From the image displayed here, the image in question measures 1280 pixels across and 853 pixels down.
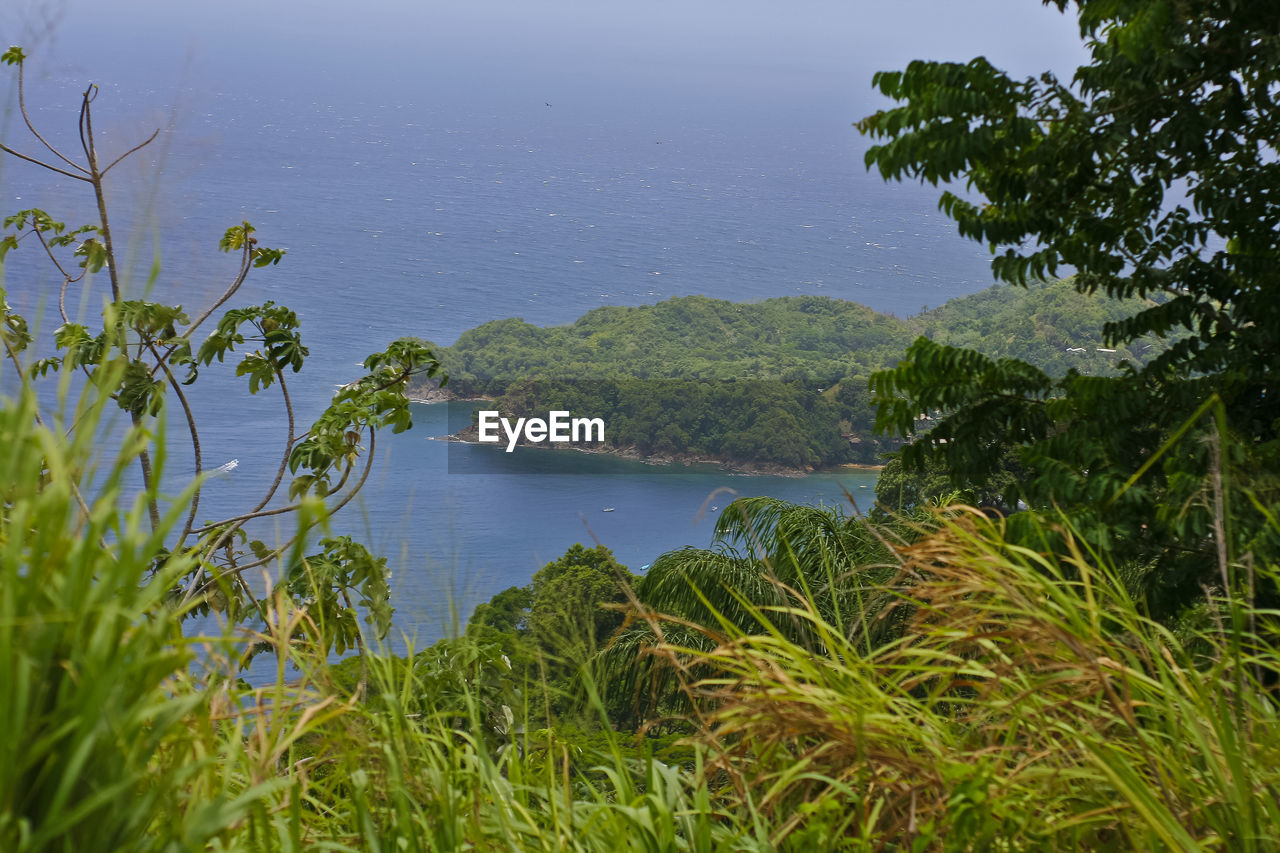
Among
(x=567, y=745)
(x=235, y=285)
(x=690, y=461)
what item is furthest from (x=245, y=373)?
(x=690, y=461)

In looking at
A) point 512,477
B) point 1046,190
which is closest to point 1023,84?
point 1046,190

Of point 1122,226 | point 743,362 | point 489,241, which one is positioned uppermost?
point 489,241

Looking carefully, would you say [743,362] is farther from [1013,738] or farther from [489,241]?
Result: [1013,738]

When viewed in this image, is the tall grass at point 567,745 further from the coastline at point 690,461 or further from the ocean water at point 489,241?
the coastline at point 690,461

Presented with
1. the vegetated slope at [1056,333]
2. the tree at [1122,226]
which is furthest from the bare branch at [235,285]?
the vegetated slope at [1056,333]

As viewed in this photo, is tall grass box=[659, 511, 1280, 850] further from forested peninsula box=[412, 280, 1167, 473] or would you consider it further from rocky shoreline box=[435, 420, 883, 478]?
rocky shoreline box=[435, 420, 883, 478]

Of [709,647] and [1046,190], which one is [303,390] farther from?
[1046,190]
